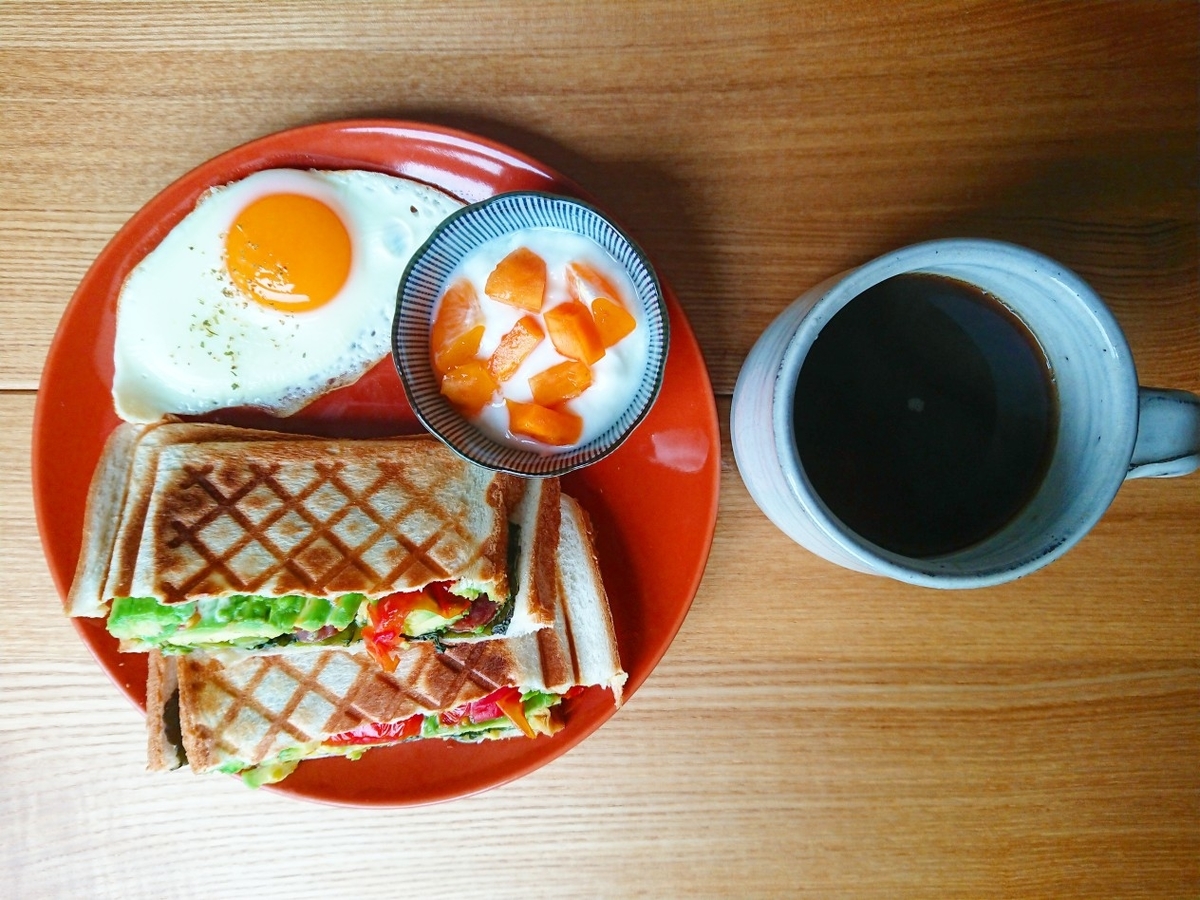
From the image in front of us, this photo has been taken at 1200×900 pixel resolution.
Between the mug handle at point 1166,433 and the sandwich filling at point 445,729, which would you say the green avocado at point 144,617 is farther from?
the mug handle at point 1166,433

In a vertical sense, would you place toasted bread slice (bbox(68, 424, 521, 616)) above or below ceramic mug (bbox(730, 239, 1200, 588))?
below

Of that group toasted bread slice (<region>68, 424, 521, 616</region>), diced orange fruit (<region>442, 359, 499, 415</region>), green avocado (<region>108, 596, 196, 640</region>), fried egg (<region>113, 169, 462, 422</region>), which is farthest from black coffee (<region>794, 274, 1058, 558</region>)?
→ green avocado (<region>108, 596, 196, 640</region>)

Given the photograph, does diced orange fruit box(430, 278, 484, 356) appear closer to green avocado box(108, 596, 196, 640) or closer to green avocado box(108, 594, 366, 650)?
green avocado box(108, 594, 366, 650)

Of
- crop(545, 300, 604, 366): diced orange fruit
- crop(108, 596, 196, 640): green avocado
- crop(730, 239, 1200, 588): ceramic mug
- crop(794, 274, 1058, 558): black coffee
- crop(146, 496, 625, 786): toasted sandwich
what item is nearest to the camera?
crop(730, 239, 1200, 588): ceramic mug

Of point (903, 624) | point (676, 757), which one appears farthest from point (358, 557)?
point (903, 624)

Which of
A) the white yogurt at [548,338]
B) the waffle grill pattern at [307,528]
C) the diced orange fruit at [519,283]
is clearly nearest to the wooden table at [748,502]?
the white yogurt at [548,338]

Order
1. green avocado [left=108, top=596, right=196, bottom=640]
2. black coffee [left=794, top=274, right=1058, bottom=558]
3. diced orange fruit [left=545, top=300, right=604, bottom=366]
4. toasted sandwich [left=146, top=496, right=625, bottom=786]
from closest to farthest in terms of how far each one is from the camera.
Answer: black coffee [left=794, top=274, right=1058, bottom=558], diced orange fruit [left=545, top=300, right=604, bottom=366], green avocado [left=108, top=596, right=196, bottom=640], toasted sandwich [left=146, top=496, right=625, bottom=786]
